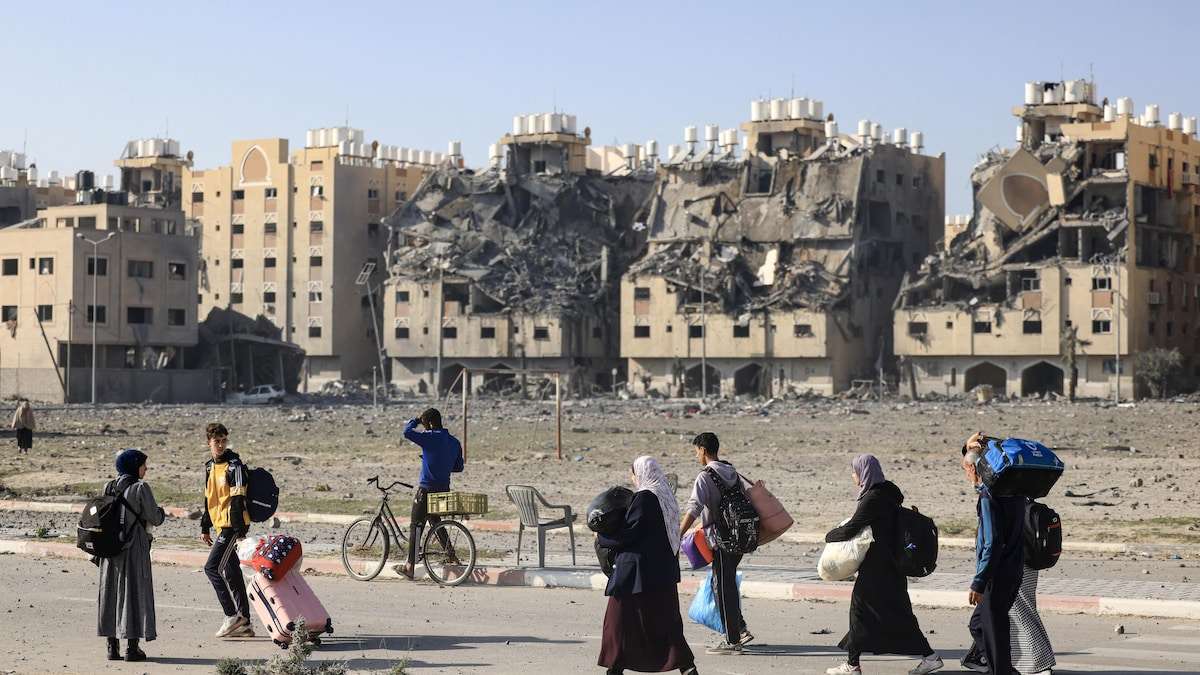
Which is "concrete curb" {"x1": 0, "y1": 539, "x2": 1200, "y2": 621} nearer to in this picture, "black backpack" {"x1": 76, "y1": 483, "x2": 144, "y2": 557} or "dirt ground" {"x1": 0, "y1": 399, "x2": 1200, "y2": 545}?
"black backpack" {"x1": 76, "y1": 483, "x2": 144, "y2": 557}

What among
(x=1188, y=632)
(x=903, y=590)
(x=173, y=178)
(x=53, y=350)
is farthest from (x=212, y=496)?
(x=173, y=178)

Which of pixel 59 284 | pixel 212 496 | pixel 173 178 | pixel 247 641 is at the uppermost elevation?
pixel 173 178

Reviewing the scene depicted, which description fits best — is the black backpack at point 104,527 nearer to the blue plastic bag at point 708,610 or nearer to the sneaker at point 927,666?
the blue plastic bag at point 708,610

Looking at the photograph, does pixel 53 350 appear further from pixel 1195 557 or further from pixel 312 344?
pixel 1195 557

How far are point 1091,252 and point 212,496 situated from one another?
78974 mm

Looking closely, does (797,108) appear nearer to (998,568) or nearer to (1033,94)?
(1033,94)

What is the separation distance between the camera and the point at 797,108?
10488cm

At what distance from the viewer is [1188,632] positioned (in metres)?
13.8

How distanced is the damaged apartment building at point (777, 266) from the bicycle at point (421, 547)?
7229 centimetres

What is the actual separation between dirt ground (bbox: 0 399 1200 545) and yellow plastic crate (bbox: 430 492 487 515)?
7525mm

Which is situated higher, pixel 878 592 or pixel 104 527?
pixel 104 527

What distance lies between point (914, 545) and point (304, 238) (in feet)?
328

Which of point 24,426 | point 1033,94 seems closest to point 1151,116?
point 1033,94

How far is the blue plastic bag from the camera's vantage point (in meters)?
13.1
